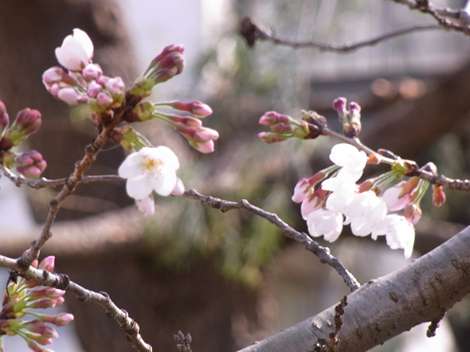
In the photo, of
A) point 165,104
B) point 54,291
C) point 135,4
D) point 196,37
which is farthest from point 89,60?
point 135,4

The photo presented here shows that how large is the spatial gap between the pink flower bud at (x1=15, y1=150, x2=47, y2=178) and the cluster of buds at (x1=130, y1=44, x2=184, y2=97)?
13 cm

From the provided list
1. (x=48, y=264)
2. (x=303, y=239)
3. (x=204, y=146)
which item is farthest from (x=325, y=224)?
(x=48, y=264)

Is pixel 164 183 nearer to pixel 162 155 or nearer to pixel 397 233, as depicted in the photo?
pixel 162 155

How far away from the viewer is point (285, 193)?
2793mm

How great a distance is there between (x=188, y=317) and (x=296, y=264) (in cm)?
337

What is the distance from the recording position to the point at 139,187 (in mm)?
859

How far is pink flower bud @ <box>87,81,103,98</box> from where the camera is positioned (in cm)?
79

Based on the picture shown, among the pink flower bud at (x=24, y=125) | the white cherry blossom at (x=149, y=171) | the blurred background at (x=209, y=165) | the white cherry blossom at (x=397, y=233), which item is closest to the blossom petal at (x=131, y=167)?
the white cherry blossom at (x=149, y=171)

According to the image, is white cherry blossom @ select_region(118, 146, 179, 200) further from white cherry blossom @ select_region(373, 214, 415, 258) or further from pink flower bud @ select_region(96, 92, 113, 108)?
white cherry blossom @ select_region(373, 214, 415, 258)

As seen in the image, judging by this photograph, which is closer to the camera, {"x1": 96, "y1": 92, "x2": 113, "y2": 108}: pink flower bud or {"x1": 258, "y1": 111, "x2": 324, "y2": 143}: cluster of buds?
{"x1": 96, "y1": 92, "x2": 113, "y2": 108}: pink flower bud

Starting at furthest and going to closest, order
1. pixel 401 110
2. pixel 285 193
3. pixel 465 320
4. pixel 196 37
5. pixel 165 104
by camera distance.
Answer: pixel 196 37
pixel 465 320
pixel 401 110
pixel 285 193
pixel 165 104

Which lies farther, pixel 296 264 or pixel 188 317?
pixel 296 264

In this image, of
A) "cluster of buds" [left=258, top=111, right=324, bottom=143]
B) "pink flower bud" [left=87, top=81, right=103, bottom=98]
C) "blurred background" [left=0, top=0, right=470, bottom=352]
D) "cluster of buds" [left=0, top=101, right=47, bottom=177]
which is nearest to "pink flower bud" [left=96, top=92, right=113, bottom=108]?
"pink flower bud" [left=87, top=81, right=103, bottom=98]

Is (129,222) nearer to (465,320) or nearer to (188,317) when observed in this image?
(188,317)
